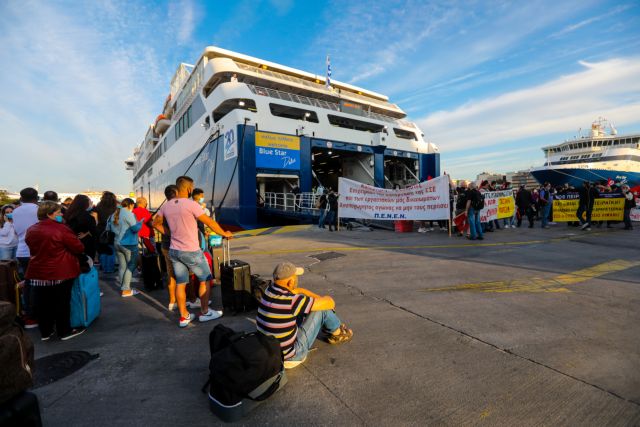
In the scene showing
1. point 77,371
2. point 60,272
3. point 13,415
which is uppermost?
point 60,272

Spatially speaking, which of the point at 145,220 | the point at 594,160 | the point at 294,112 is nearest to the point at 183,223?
the point at 145,220

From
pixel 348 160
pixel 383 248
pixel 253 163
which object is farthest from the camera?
pixel 348 160

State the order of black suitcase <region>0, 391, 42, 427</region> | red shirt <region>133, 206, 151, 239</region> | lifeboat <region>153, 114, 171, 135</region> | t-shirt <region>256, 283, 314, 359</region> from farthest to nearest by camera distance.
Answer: lifeboat <region>153, 114, 171, 135</region>, red shirt <region>133, 206, 151, 239</region>, t-shirt <region>256, 283, 314, 359</region>, black suitcase <region>0, 391, 42, 427</region>

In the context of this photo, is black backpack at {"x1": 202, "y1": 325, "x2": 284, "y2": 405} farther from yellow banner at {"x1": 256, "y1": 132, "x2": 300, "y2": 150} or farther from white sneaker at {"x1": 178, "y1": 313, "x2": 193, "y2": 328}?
yellow banner at {"x1": 256, "y1": 132, "x2": 300, "y2": 150}

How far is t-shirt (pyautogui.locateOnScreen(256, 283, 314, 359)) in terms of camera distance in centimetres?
251

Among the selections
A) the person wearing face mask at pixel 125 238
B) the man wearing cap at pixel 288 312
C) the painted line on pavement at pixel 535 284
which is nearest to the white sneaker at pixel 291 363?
the man wearing cap at pixel 288 312

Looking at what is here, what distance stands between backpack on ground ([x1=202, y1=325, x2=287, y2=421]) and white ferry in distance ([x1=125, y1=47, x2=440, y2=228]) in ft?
39.6

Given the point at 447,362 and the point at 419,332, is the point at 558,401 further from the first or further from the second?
the point at 419,332

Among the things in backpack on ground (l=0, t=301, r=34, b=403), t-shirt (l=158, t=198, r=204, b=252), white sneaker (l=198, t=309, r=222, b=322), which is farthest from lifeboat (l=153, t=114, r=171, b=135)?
backpack on ground (l=0, t=301, r=34, b=403)

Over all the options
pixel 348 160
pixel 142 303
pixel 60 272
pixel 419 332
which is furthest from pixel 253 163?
pixel 419 332

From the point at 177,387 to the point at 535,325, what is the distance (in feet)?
11.7

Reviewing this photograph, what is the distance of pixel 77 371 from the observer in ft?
9.01

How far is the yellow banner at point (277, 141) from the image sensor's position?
1512 centimetres

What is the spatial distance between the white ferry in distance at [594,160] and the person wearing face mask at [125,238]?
114 feet
